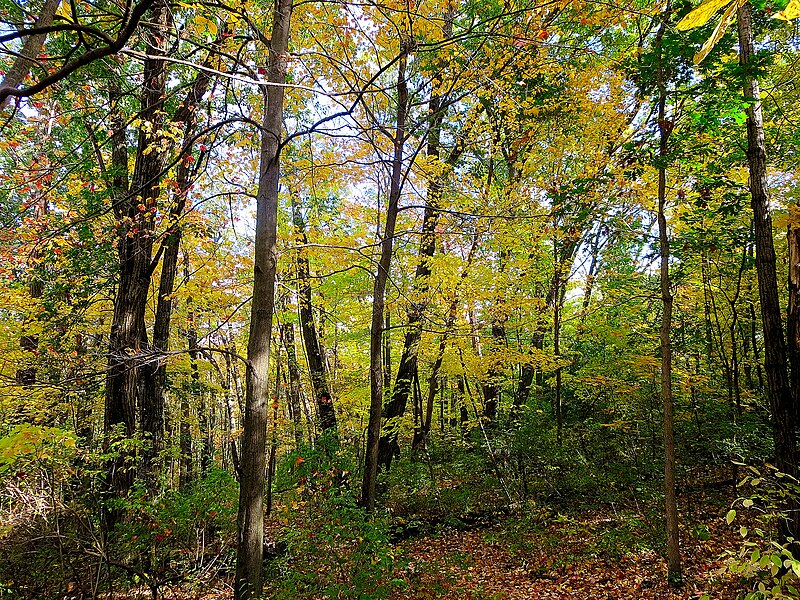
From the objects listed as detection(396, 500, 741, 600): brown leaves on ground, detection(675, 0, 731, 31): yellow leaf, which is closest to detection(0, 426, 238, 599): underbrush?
detection(396, 500, 741, 600): brown leaves on ground

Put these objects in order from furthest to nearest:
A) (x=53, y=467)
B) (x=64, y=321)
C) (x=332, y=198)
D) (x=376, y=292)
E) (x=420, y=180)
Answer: (x=332, y=198) < (x=420, y=180) < (x=64, y=321) < (x=376, y=292) < (x=53, y=467)

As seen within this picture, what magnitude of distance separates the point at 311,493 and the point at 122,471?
281cm

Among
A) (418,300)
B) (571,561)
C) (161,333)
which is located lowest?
(571,561)

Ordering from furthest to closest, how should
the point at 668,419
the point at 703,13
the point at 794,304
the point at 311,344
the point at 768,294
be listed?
the point at 311,344 → the point at 668,419 → the point at 768,294 → the point at 794,304 → the point at 703,13

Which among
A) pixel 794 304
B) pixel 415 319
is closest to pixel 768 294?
pixel 794 304

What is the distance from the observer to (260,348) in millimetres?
3896

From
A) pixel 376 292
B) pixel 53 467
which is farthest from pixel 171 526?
pixel 376 292

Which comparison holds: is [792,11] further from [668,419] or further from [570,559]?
[570,559]

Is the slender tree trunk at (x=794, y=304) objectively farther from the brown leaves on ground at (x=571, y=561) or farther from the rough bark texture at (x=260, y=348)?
the rough bark texture at (x=260, y=348)

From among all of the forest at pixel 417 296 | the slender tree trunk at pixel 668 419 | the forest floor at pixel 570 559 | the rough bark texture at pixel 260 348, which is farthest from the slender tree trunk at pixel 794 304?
the rough bark texture at pixel 260 348

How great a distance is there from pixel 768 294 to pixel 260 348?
17.0ft

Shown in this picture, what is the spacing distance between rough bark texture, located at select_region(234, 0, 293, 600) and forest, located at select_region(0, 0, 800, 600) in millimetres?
30

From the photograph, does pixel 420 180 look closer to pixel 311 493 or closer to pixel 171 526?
pixel 311 493

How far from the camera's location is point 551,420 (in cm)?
927
